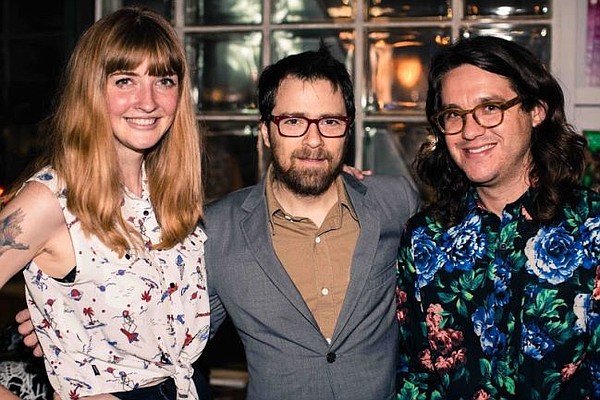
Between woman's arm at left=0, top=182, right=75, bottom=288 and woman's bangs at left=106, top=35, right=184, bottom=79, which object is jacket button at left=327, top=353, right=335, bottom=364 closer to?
woman's arm at left=0, top=182, right=75, bottom=288

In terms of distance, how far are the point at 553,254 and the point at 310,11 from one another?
206 cm

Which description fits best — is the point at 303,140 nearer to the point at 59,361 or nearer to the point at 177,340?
the point at 177,340

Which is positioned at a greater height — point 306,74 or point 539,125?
point 306,74

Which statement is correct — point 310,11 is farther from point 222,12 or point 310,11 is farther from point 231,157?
point 231,157

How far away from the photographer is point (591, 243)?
6.86 feet

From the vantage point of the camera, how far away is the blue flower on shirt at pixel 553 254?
2092 millimetres

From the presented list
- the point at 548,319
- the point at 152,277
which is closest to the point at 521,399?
the point at 548,319

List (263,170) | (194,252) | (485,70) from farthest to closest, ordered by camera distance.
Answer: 1. (263,170)
2. (194,252)
3. (485,70)

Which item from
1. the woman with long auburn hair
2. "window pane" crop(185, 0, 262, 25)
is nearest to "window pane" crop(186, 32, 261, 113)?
"window pane" crop(185, 0, 262, 25)

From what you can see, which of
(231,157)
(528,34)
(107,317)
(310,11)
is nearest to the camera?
(107,317)

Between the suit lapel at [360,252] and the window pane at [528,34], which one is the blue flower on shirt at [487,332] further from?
the window pane at [528,34]

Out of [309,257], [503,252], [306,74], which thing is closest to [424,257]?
[503,252]

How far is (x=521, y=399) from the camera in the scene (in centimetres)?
211

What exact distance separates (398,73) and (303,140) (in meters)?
1.36
